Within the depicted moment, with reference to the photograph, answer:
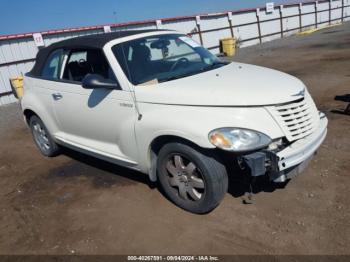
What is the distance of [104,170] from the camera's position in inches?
204

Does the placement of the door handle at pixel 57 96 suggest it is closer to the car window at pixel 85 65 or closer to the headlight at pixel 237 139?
the car window at pixel 85 65

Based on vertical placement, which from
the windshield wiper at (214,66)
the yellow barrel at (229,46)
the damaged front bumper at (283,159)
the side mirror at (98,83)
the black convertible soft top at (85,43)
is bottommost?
the yellow barrel at (229,46)

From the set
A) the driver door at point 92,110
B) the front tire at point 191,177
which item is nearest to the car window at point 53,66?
the driver door at point 92,110

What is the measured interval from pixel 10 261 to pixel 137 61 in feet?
8.24

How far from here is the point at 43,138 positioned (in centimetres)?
604

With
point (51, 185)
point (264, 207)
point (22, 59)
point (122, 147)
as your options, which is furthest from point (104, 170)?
point (22, 59)

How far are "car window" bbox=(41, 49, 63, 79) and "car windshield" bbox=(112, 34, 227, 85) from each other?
1267mm

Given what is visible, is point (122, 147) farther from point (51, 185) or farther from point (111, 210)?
point (51, 185)

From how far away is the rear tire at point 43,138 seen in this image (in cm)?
579

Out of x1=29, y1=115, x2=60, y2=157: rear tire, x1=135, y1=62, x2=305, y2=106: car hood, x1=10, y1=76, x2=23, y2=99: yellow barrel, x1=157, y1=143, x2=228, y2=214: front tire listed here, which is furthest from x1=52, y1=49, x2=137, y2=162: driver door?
x1=10, y1=76, x2=23, y2=99: yellow barrel

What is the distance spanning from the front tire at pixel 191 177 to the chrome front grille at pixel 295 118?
0.71m

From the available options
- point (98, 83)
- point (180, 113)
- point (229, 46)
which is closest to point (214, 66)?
point (180, 113)

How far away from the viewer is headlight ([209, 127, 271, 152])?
3145 mm

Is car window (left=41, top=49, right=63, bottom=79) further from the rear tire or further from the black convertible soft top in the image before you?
the rear tire
